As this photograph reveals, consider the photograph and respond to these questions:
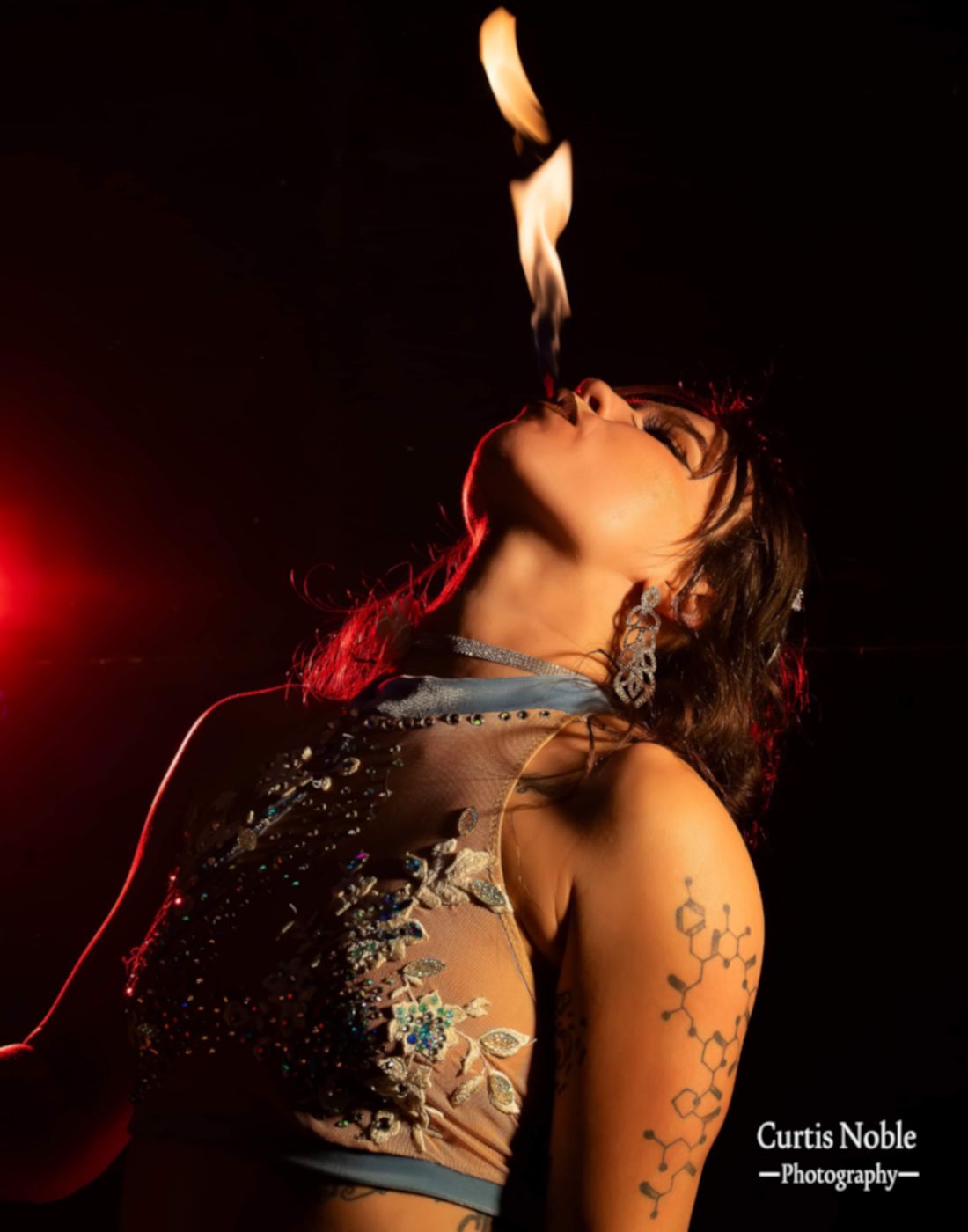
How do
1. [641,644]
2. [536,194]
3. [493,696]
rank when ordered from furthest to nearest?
[536,194]
[641,644]
[493,696]

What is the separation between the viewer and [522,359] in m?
2.12

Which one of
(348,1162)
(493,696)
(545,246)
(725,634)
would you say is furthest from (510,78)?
(348,1162)

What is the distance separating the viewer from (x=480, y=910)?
1.27m

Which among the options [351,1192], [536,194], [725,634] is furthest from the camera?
[536,194]

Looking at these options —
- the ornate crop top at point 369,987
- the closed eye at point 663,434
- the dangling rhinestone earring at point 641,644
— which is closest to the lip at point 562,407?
the closed eye at point 663,434

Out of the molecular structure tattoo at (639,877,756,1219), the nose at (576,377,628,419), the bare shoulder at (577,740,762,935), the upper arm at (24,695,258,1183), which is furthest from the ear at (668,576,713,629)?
the upper arm at (24,695,258,1183)

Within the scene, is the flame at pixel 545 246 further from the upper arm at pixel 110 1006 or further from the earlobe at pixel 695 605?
the upper arm at pixel 110 1006

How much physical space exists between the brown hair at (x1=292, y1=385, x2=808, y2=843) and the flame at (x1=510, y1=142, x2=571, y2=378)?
0.48 ft

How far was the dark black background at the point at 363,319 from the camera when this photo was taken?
198cm

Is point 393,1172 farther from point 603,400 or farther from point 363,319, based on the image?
point 363,319

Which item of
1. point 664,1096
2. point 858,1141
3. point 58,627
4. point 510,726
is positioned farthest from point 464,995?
point 58,627

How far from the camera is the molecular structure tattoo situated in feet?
3.92

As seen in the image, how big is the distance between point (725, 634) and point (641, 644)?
0.56ft

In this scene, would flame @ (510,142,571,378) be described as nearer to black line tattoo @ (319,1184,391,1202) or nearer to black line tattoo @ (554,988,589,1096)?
black line tattoo @ (554,988,589,1096)
